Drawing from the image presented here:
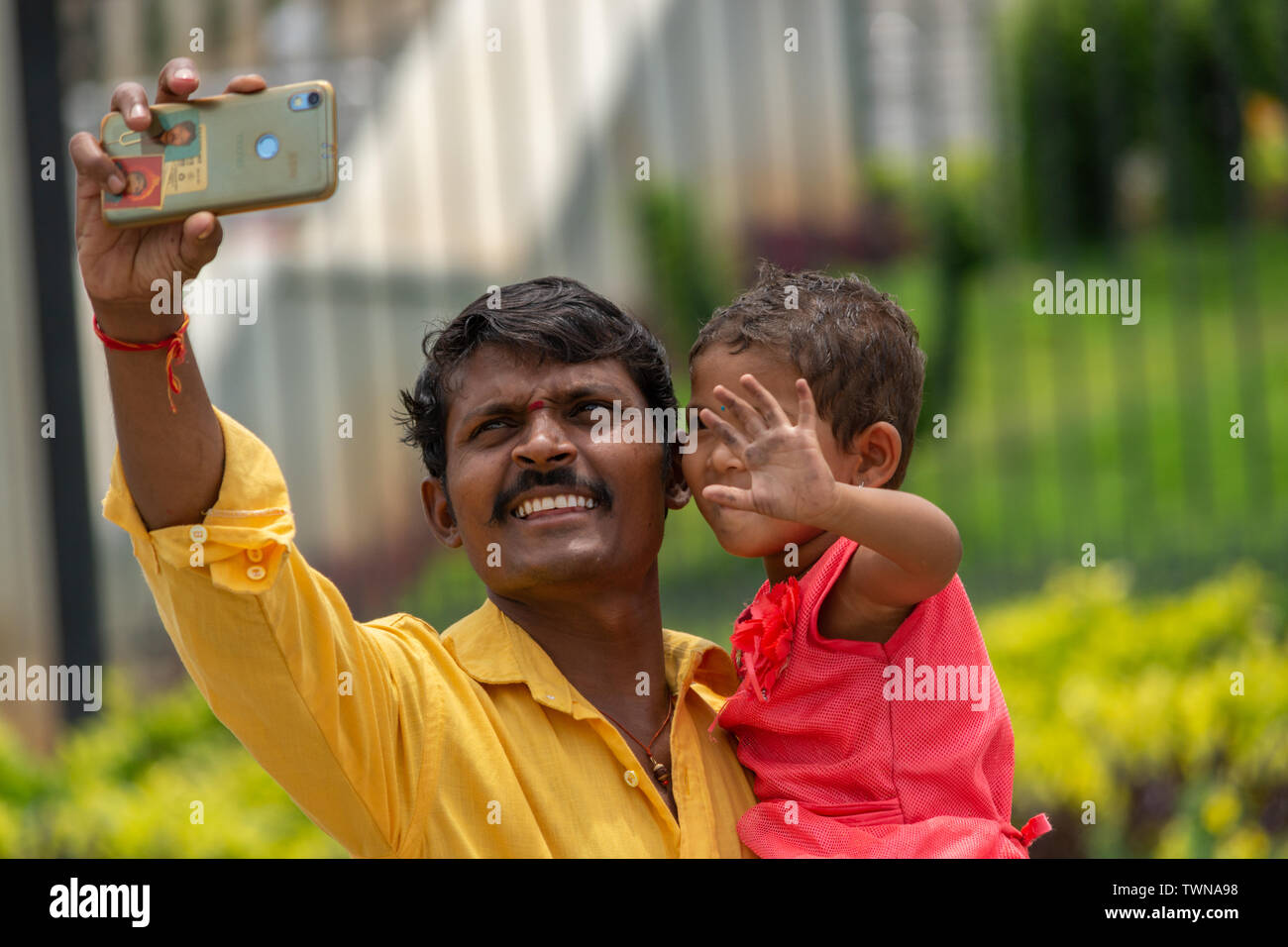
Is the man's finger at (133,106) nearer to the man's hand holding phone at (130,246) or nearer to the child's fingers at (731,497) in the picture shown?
the man's hand holding phone at (130,246)

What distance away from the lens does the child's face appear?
2289 millimetres

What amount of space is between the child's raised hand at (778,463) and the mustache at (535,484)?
0.31 m

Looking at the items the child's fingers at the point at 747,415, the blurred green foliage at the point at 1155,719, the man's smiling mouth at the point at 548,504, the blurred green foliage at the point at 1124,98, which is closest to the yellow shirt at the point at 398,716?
the man's smiling mouth at the point at 548,504

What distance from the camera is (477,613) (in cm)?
247

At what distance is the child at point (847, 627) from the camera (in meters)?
2.14

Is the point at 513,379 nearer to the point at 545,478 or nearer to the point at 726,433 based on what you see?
the point at 545,478

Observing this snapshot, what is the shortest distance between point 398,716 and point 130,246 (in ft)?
2.52

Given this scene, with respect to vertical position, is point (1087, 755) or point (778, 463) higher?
point (778, 463)

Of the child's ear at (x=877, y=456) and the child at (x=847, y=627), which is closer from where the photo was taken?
the child at (x=847, y=627)

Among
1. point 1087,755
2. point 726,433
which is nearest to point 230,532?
point 726,433
